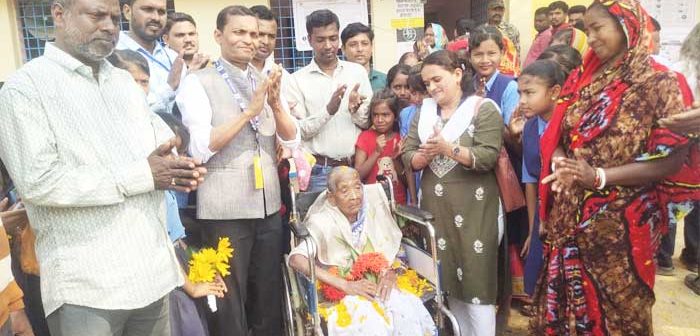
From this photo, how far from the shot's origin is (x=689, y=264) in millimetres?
4559

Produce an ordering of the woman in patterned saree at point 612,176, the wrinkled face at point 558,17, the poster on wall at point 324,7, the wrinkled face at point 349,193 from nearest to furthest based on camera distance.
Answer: the woman in patterned saree at point 612,176 < the wrinkled face at point 349,193 < the wrinkled face at point 558,17 < the poster on wall at point 324,7

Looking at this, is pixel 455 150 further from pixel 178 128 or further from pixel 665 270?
pixel 665 270

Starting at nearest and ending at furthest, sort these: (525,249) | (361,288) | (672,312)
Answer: (361,288) → (525,249) → (672,312)

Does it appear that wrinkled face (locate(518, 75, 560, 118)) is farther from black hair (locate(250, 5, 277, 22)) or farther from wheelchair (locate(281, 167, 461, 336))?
black hair (locate(250, 5, 277, 22))

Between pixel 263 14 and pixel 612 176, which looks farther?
pixel 263 14

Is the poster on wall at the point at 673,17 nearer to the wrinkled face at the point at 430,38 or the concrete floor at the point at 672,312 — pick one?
the wrinkled face at the point at 430,38

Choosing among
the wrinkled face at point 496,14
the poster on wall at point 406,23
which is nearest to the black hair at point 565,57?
the wrinkled face at point 496,14

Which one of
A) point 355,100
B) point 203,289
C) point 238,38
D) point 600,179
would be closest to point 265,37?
point 355,100

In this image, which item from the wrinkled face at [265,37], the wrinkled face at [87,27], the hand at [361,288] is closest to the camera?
the wrinkled face at [87,27]

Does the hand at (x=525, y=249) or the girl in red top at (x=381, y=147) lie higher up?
the girl in red top at (x=381, y=147)

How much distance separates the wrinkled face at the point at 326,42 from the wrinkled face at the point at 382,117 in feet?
1.74

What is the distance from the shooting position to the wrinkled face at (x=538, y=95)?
296 centimetres

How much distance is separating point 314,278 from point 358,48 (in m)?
2.30

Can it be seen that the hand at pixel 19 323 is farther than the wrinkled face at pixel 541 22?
No
